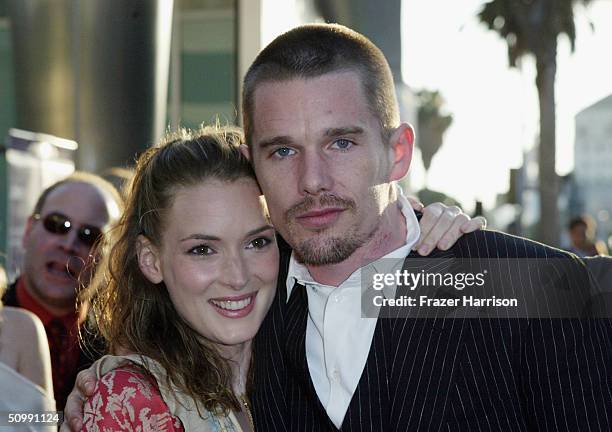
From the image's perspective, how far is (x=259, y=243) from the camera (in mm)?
2969

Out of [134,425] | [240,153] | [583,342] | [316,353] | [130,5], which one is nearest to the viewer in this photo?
[583,342]

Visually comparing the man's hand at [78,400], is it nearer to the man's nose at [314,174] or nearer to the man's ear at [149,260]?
the man's ear at [149,260]

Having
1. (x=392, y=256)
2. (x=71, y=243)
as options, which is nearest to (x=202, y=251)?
(x=392, y=256)

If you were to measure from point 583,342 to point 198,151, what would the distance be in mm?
1427

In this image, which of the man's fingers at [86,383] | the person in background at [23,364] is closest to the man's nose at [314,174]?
the man's fingers at [86,383]

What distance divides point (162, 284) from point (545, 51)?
1846 centimetres

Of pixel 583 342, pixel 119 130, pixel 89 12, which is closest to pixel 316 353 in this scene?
pixel 583 342

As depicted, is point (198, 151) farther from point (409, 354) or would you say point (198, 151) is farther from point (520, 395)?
point (520, 395)

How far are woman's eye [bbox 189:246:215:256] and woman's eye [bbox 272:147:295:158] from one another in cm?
40

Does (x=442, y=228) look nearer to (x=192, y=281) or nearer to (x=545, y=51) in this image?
(x=192, y=281)

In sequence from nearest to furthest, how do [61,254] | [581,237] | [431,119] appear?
1. [61,254]
2. [581,237]
3. [431,119]

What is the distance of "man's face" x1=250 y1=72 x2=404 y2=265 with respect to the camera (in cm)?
269

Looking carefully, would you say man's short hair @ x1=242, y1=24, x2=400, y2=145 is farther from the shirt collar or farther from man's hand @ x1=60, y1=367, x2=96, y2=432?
man's hand @ x1=60, y1=367, x2=96, y2=432

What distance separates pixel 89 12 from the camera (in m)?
5.30
